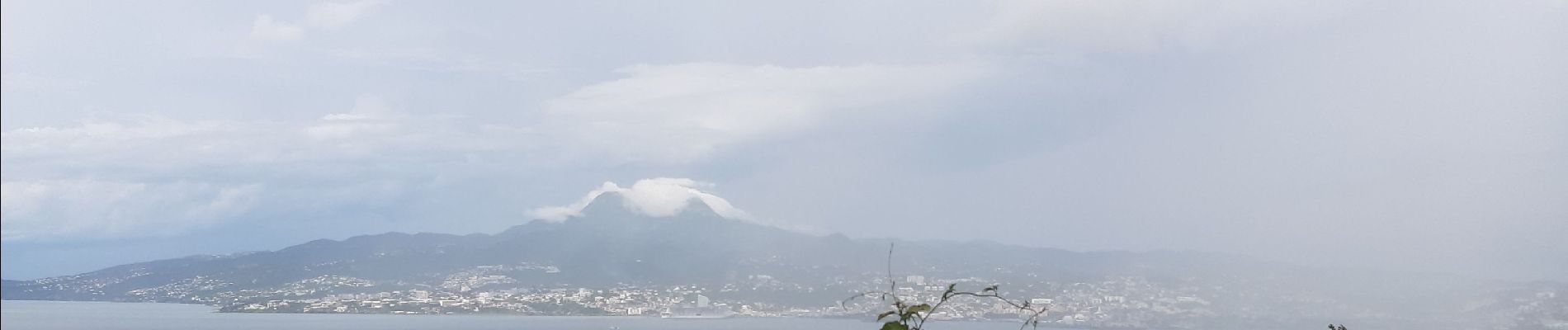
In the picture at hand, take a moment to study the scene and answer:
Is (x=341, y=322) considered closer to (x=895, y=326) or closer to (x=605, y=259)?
(x=605, y=259)

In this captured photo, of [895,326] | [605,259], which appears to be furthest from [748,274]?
[895,326]

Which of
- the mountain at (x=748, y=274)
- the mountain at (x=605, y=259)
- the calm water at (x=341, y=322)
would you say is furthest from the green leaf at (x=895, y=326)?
the mountain at (x=605, y=259)

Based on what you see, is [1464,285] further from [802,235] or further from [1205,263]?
[802,235]

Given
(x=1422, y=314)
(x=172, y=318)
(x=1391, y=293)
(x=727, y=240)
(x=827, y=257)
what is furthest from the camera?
(x=727, y=240)

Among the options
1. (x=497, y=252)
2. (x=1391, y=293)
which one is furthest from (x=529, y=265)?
(x=1391, y=293)

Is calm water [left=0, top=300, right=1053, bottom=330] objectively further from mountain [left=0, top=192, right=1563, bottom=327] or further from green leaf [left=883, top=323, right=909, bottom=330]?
green leaf [left=883, top=323, right=909, bottom=330]
